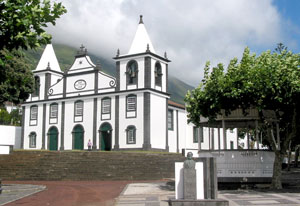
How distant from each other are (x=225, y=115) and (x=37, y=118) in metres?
28.8

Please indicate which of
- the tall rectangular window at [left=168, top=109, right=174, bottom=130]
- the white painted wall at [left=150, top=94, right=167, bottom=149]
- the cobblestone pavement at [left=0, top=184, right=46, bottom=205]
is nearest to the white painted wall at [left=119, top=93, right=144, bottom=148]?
the white painted wall at [left=150, top=94, right=167, bottom=149]

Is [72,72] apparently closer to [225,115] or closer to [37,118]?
[37,118]

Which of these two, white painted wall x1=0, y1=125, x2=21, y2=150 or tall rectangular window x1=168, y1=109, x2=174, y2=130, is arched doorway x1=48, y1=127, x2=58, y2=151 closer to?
white painted wall x1=0, y1=125, x2=21, y2=150

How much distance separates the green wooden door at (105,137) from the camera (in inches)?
1443

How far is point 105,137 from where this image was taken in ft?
121

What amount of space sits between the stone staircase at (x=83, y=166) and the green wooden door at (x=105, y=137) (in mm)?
9781

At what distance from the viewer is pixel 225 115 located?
16859 millimetres

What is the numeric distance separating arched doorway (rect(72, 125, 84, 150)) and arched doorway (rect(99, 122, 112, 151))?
2.28m

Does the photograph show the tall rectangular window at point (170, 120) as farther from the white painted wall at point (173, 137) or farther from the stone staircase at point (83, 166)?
the stone staircase at point (83, 166)

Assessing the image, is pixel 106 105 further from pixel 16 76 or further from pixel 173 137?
pixel 16 76

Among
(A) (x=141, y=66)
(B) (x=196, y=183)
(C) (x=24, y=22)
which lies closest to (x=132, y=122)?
(A) (x=141, y=66)

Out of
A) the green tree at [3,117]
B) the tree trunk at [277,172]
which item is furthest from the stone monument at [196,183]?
the green tree at [3,117]

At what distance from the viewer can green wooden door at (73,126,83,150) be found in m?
37.9

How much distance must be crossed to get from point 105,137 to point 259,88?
24.2 metres
